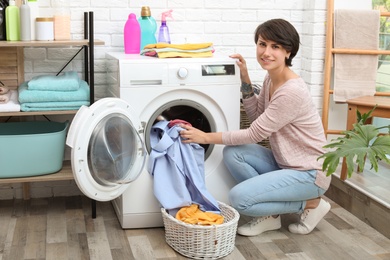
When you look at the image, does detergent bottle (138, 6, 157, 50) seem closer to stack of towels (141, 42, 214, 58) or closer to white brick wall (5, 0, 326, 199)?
white brick wall (5, 0, 326, 199)

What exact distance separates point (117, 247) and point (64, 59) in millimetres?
1188

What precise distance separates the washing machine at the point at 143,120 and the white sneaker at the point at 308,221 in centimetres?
39

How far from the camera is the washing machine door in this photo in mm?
2699

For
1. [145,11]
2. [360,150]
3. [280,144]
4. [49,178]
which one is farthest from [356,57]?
[49,178]

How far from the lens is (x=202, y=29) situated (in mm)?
3695

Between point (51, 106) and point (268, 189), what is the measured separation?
44.7 inches

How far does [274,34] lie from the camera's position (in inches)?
114

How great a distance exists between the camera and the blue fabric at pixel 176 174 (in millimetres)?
2932

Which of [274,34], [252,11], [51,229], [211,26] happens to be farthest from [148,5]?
→ [51,229]

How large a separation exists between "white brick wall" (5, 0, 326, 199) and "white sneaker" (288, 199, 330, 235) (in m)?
0.91

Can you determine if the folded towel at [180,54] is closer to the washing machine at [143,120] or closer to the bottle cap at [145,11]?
the washing machine at [143,120]

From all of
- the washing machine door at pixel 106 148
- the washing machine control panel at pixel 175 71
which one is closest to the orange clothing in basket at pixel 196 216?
the washing machine door at pixel 106 148

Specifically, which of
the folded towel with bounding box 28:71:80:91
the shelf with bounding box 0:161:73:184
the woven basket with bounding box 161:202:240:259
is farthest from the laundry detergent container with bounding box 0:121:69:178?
the woven basket with bounding box 161:202:240:259

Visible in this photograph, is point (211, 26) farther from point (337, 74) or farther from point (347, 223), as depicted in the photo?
point (347, 223)
